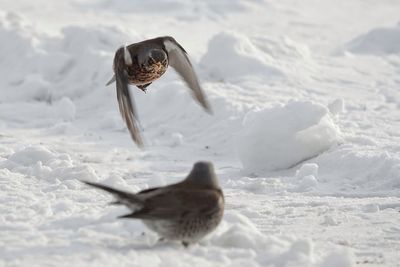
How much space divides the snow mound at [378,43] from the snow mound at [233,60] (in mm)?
3307

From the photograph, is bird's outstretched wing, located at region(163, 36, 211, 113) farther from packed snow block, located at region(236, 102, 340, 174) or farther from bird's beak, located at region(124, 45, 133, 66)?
packed snow block, located at region(236, 102, 340, 174)

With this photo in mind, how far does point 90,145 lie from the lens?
9312 millimetres

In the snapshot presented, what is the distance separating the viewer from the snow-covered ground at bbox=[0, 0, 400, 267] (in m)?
4.90

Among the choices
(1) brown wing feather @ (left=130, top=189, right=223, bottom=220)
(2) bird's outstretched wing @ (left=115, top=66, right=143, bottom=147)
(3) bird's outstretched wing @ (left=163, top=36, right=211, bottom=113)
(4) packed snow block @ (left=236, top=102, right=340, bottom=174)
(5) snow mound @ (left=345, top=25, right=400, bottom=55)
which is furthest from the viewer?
(5) snow mound @ (left=345, top=25, right=400, bottom=55)

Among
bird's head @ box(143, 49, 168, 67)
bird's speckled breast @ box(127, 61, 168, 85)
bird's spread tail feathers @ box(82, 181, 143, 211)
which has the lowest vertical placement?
bird's speckled breast @ box(127, 61, 168, 85)

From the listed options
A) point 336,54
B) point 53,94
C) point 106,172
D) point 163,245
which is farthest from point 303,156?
point 336,54

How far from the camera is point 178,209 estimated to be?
183 inches

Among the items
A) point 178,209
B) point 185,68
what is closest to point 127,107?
point 185,68

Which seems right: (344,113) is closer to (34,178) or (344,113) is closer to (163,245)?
(34,178)

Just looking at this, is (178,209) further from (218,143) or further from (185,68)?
(218,143)

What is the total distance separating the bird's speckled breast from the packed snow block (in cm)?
132

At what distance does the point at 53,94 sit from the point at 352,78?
439cm

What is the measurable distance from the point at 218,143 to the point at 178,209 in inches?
184

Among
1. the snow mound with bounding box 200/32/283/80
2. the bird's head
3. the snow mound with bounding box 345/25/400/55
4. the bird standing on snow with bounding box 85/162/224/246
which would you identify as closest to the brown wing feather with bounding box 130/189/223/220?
the bird standing on snow with bounding box 85/162/224/246
